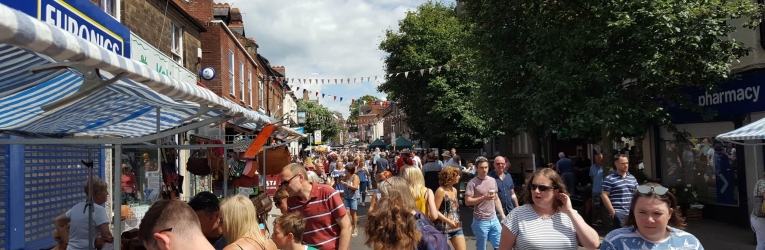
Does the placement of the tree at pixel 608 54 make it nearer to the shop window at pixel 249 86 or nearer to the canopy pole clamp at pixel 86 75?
the canopy pole clamp at pixel 86 75

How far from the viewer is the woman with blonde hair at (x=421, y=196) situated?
627 cm

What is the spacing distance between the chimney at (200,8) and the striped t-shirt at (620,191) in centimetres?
1458

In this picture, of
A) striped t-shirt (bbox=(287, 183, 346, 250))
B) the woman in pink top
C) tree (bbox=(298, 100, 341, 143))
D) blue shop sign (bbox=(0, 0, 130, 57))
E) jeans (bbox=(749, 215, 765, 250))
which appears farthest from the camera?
tree (bbox=(298, 100, 341, 143))

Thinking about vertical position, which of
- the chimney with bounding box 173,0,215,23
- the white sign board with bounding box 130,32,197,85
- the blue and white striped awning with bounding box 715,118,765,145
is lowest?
the blue and white striped awning with bounding box 715,118,765,145

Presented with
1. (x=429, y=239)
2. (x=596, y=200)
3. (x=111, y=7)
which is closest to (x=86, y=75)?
(x=429, y=239)

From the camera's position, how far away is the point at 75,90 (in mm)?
3611

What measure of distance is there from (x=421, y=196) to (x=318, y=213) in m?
1.80

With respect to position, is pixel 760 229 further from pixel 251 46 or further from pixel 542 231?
pixel 251 46

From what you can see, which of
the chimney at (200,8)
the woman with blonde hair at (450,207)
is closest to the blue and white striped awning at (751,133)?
the woman with blonde hair at (450,207)

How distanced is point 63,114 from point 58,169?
15.6 ft

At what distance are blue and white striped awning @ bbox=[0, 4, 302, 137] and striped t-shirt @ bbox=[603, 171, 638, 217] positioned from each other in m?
4.37

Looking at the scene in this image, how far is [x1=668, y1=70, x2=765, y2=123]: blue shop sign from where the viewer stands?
422 inches

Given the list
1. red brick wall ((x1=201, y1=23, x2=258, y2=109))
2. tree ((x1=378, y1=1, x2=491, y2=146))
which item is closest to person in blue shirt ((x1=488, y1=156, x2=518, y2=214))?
red brick wall ((x1=201, y1=23, x2=258, y2=109))

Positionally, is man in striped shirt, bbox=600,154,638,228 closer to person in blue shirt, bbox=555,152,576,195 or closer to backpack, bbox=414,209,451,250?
backpack, bbox=414,209,451,250
